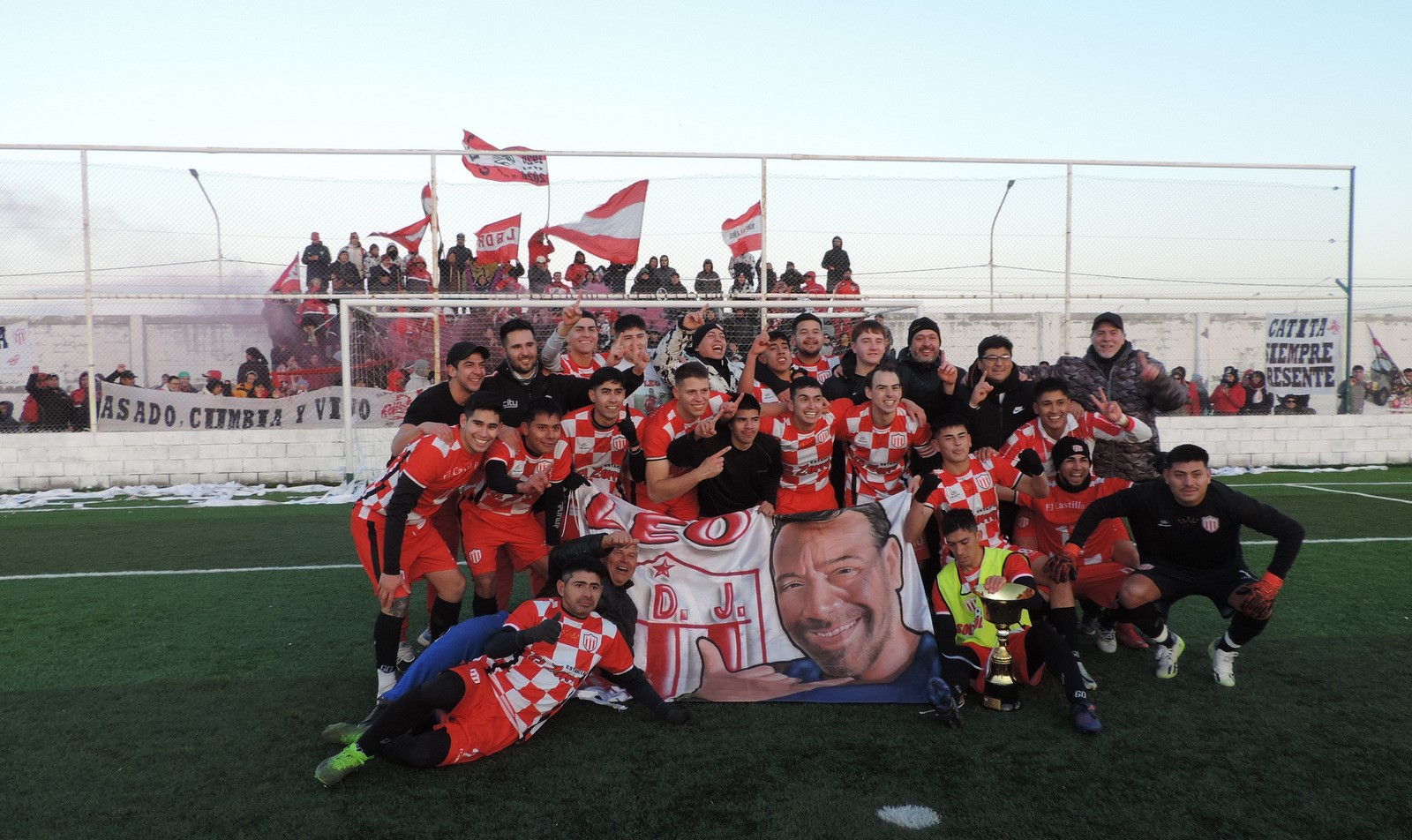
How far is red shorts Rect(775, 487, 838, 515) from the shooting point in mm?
5035

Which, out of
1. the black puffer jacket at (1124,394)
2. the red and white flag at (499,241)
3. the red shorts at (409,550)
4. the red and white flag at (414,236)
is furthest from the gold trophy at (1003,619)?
the red and white flag at (414,236)

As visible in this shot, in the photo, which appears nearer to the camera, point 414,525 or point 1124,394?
point 414,525

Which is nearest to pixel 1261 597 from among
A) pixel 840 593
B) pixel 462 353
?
pixel 840 593

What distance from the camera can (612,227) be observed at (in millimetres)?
11367

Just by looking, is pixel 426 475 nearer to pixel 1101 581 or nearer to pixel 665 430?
pixel 665 430

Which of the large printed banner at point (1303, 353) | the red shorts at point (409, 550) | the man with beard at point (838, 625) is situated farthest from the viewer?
the large printed banner at point (1303, 353)

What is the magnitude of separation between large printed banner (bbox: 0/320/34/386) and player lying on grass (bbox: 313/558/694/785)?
35.9 feet

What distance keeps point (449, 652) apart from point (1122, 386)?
14.4 feet

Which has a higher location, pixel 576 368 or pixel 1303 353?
pixel 1303 353

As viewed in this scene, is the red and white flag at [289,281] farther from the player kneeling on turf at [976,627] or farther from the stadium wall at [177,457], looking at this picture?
the player kneeling on turf at [976,627]

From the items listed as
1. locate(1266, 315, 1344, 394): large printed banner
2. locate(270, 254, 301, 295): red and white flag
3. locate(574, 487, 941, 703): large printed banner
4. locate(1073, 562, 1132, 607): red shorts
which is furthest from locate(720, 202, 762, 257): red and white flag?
locate(1266, 315, 1344, 394): large printed banner

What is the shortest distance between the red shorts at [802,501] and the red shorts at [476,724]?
75.1 inches

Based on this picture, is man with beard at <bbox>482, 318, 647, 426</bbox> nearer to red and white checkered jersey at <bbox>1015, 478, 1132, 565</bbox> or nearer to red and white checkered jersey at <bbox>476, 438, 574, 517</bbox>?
red and white checkered jersey at <bbox>476, 438, 574, 517</bbox>

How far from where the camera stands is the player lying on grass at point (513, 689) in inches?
136
